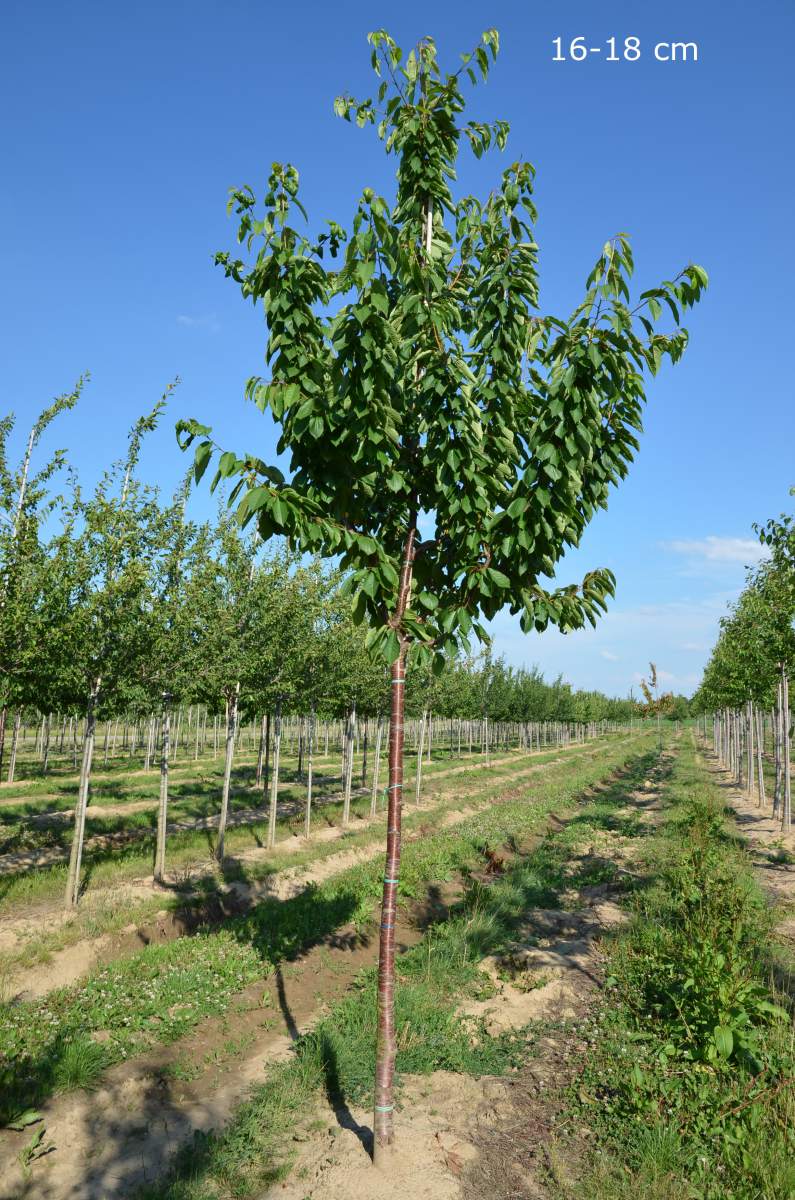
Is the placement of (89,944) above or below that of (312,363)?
below

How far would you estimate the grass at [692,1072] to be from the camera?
4379 mm

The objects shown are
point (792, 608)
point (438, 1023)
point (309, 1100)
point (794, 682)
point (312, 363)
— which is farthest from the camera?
point (794, 682)

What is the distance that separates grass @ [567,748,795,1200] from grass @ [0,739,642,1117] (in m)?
4.67

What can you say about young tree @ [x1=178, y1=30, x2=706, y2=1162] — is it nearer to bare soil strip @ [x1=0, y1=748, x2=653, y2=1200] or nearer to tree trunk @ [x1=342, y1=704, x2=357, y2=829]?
bare soil strip @ [x1=0, y1=748, x2=653, y2=1200]

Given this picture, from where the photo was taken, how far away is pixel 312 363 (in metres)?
4.66

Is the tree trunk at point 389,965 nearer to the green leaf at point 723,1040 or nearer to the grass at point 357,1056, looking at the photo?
the grass at point 357,1056

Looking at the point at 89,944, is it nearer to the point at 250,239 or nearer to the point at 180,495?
the point at 180,495

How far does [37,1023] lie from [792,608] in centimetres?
1448

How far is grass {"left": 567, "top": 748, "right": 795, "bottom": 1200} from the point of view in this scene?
4.38 m

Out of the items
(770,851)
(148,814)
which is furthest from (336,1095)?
(148,814)

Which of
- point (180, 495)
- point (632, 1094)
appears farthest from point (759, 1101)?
point (180, 495)

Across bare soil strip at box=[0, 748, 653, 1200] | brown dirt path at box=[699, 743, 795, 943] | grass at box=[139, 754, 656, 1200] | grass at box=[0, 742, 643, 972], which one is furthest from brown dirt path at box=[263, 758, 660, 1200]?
grass at box=[0, 742, 643, 972]

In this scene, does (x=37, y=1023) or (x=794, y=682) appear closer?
(x=37, y=1023)

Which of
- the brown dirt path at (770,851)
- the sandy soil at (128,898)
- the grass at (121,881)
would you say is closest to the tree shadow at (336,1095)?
the sandy soil at (128,898)
